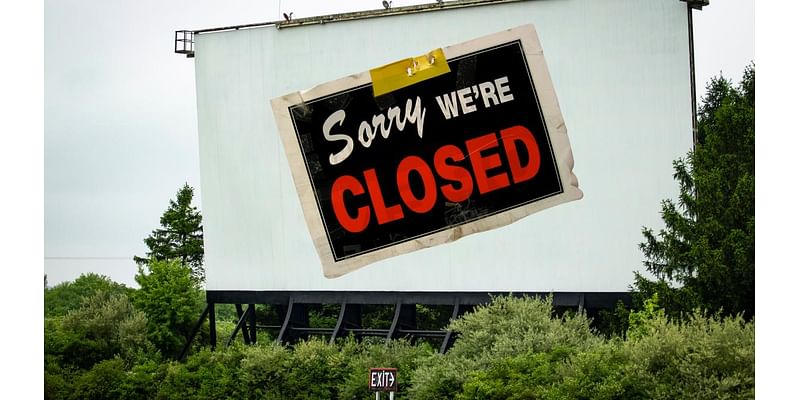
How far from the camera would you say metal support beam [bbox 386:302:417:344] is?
2184cm

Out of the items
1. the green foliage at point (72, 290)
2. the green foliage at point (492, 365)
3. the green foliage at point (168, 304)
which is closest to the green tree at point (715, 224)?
the green foliage at point (492, 365)

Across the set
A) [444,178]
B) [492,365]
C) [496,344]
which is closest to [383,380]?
[492,365]

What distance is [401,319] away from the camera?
22.4m

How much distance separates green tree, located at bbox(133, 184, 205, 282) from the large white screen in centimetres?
1312

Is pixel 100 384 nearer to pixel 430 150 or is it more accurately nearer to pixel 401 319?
pixel 401 319

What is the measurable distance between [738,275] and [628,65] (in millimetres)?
4416

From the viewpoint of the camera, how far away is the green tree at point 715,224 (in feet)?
57.9

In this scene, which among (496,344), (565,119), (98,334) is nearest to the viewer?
(496,344)

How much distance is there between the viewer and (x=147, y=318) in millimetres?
26250

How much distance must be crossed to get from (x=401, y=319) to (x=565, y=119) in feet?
17.9

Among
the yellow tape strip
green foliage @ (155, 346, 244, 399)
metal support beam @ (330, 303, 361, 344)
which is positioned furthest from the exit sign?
the yellow tape strip
